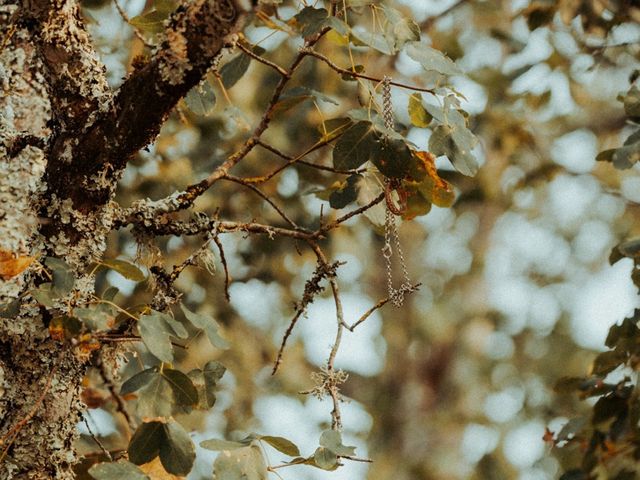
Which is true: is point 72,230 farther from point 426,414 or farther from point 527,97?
point 426,414

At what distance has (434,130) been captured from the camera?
120 centimetres

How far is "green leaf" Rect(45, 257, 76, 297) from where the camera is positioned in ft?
3.04

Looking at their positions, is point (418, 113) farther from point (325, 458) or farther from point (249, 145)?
point (325, 458)

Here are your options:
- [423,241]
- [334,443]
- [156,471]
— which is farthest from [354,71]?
[423,241]

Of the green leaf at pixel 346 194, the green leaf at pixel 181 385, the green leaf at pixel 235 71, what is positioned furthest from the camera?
the green leaf at pixel 235 71

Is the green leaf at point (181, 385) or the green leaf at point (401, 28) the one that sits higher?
the green leaf at point (401, 28)

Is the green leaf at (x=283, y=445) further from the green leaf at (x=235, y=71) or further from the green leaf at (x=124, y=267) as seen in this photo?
the green leaf at (x=235, y=71)

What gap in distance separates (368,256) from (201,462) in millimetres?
2346

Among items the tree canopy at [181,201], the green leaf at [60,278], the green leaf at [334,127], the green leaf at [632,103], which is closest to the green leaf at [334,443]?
the tree canopy at [181,201]

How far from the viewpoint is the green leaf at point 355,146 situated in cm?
113

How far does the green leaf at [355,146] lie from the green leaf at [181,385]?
0.38m

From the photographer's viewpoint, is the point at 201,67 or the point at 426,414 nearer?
the point at 201,67

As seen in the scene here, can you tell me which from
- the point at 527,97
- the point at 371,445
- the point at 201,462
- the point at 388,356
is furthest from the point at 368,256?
the point at 527,97

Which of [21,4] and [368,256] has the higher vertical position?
[368,256]
